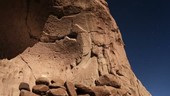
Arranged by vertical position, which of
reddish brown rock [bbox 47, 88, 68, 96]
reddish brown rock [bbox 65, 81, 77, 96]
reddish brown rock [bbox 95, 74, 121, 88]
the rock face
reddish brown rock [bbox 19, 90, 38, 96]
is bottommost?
reddish brown rock [bbox 19, 90, 38, 96]

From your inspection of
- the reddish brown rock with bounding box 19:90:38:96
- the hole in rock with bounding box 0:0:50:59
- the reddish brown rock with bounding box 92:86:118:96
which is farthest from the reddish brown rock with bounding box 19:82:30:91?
the reddish brown rock with bounding box 92:86:118:96

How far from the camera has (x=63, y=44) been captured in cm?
559

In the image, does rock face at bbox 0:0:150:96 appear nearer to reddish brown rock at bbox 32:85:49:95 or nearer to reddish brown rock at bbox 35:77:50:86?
reddish brown rock at bbox 35:77:50:86

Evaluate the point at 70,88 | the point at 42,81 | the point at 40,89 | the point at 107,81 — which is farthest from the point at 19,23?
the point at 107,81

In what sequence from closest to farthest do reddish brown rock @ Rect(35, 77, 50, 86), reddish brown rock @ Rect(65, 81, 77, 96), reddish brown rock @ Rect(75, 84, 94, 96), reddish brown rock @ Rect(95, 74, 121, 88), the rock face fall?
reddish brown rock @ Rect(65, 81, 77, 96)
reddish brown rock @ Rect(75, 84, 94, 96)
reddish brown rock @ Rect(35, 77, 50, 86)
reddish brown rock @ Rect(95, 74, 121, 88)
the rock face

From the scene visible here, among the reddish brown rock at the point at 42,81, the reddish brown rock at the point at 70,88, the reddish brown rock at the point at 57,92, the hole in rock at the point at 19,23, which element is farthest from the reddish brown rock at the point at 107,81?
the hole in rock at the point at 19,23

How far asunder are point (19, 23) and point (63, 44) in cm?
88

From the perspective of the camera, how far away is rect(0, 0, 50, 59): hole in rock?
5.45 meters

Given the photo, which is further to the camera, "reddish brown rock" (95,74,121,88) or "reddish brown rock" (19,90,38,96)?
"reddish brown rock" (95,74,121,88)

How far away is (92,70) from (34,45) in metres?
1.16

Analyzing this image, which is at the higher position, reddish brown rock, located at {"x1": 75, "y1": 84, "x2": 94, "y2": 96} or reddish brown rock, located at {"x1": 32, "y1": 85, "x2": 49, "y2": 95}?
reddish brown rock, located at {"x1": 75, "y1": 84, "x2": 94, "y2": 96}

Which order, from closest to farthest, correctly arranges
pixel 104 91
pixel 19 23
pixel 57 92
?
pixel 57 92, pixel 104 91, pixel 19 23

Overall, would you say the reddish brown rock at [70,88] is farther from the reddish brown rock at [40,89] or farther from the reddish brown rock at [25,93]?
the reddish brown rock at [25,93]

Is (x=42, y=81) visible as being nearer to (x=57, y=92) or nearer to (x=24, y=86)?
(x=24, y=86)
